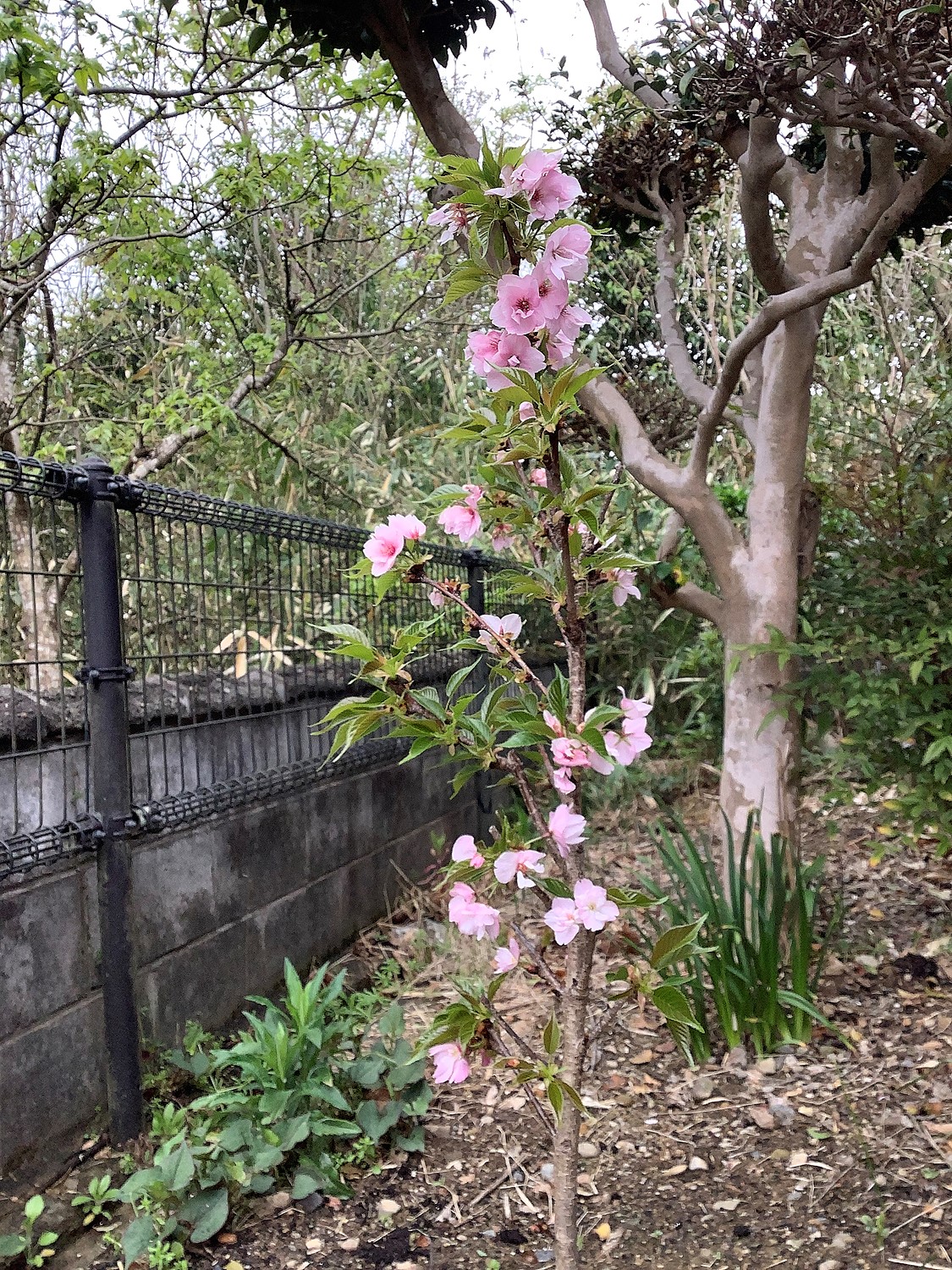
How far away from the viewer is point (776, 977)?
2.48m

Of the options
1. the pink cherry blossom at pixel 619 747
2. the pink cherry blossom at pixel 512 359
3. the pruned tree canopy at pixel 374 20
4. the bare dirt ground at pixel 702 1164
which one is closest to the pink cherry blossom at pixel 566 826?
the pink cherry blossom at pixel 619 747

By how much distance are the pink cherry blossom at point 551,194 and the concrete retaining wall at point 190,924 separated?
1.66 metres

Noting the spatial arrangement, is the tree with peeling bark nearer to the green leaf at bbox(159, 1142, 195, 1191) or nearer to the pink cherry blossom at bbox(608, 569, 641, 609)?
the pink cherry blossom at bbox(608, 569, 641, 609)

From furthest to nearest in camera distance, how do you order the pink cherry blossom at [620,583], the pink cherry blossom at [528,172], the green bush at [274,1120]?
1. the green bush at [274,1120]
2. the pink cherry blossom at [620,583]
3. the pink cherry blossom at [528,172]

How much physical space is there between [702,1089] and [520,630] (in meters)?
1.60

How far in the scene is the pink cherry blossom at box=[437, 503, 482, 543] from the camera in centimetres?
153

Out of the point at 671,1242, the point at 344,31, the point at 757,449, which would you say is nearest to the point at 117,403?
the point at 344,31

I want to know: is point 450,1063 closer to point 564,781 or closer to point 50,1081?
point 564,781

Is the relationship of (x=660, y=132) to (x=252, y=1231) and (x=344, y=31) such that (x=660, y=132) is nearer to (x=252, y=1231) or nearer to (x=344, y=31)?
(x=344, y=31)

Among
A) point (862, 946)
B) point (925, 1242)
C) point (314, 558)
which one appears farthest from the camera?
point (314, 558)

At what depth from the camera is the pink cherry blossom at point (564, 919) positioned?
1317mm

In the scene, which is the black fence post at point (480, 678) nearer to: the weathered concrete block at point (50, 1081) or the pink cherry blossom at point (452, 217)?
the weathered concrete block at point (50, 1081)

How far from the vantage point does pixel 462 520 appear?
60.5 inches

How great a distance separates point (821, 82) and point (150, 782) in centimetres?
220
